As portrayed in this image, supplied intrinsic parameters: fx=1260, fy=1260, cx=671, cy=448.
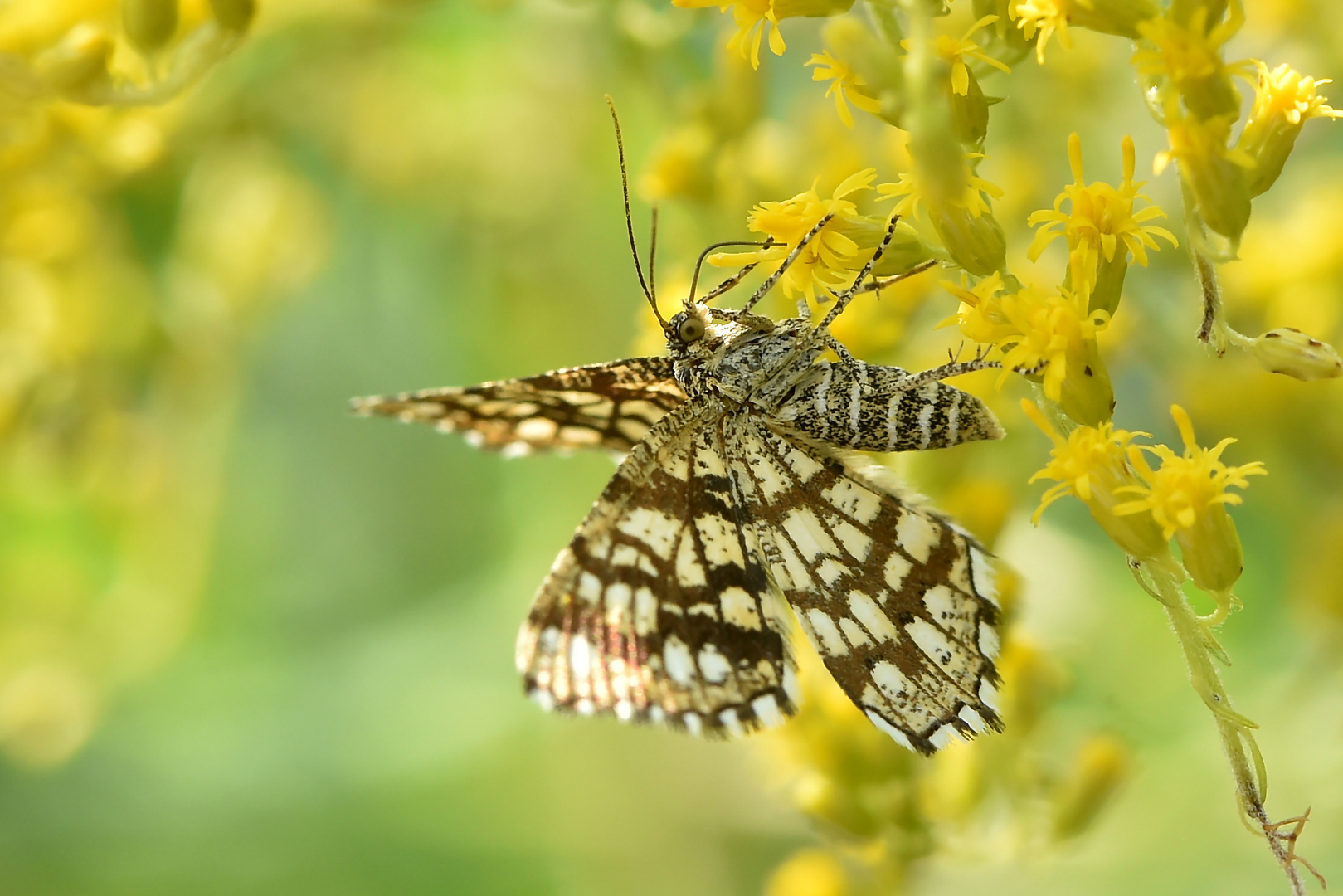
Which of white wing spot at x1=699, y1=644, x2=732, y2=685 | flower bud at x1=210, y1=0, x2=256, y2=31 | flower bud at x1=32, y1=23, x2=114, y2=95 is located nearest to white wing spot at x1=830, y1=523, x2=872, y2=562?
white wing spot at x1=699, y1=644, x2=732, y2=685

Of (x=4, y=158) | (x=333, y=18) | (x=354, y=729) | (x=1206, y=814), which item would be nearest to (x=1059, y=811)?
(x=1206, y=814)

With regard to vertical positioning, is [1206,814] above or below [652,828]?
below

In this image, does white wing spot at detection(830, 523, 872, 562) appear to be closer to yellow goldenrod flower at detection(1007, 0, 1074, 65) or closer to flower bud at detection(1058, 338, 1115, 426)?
flower bud at detection(1058, 338, 1115, 426)

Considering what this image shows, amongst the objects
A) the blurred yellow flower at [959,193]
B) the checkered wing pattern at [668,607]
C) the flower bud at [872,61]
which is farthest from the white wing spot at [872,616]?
the flower bud at [872,61]

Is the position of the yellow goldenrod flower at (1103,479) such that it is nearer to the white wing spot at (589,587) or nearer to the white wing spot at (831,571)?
the white wing spot at (831,571)

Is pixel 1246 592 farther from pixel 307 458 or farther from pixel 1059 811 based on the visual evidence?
pixel 307 458

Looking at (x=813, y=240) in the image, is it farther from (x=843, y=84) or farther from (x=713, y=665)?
(x=713, y=665)
